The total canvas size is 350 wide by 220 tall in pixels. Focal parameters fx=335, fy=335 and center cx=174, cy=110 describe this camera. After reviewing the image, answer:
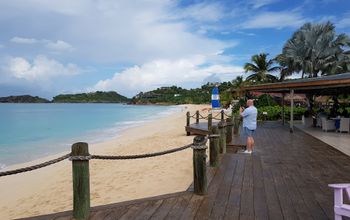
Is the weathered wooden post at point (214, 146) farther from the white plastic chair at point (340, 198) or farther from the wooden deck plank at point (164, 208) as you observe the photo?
the white plastic chair at point (340, 198)

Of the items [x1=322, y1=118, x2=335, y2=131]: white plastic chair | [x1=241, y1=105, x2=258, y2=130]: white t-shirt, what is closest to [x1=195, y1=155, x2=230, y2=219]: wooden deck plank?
[x1=241, y1=105, x2=258, y2=130]: white t-shirt

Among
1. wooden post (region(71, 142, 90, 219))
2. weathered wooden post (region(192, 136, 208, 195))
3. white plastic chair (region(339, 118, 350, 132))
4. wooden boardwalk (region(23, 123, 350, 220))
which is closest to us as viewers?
Result: wooden post (region(71, 142, 90, 219))

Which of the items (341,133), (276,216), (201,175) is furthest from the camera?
(341,133)

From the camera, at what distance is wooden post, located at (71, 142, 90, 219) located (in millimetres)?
3803

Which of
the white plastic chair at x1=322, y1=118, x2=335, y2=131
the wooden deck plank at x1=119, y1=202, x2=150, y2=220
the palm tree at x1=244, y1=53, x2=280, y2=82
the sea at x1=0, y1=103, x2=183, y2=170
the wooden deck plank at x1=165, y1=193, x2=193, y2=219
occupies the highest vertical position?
the palm tree at x1=244, y1=53, x2=280, y2=82

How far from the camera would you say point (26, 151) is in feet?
59.8

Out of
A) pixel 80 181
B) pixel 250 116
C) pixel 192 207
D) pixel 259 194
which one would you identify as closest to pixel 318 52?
pixel 250 116

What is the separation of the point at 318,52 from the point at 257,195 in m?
31.1

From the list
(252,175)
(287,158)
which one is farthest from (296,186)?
(287,158)

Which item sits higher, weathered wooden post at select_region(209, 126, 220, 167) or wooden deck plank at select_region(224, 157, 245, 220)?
weathered wooden post at select_region(209, 126, 220, 167)

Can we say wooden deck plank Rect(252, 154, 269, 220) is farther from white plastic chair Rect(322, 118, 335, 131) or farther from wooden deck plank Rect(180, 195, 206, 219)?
white plastic chair Rect(322, 118, 335, 131)

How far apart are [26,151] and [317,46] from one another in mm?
27510

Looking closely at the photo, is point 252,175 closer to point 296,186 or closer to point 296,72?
point 296,186

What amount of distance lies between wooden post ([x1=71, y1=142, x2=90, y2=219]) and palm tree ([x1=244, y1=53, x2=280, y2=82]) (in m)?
34.8
